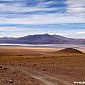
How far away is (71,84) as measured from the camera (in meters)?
25.7

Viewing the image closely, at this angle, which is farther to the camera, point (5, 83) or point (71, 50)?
point (71, 50)

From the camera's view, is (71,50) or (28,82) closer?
(28,82)

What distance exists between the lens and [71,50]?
13938 centimetres

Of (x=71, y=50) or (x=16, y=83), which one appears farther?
(x=71, y=50)

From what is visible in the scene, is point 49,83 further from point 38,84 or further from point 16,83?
point 16,83

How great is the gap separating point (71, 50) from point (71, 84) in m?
114

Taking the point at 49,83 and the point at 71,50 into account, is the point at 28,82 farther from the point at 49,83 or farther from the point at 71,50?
the point at 71,50

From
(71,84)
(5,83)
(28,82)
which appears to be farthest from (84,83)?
(5,83)

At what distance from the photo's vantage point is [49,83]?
26.2 m

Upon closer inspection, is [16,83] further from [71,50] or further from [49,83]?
[71,50]

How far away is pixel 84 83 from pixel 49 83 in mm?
3258

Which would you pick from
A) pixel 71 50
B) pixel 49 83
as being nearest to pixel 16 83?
pixel 49 83

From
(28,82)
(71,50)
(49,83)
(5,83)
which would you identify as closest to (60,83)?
(49,83)

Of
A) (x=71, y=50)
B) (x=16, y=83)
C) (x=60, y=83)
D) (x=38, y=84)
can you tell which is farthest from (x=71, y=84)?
(x=71, y=50)
